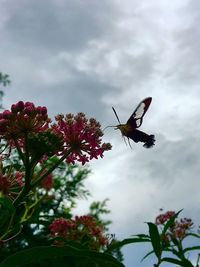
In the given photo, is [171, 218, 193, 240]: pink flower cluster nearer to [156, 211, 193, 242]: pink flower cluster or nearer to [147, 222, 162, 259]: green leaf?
[156, 211, 193, 242]: pink flower cluster

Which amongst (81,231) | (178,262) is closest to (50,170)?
(178,262)

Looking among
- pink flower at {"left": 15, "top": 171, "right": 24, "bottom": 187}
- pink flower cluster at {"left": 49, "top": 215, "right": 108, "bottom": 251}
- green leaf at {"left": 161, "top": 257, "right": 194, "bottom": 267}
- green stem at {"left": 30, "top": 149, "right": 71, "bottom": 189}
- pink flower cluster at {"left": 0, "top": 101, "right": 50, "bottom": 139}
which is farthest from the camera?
pink flower cluster at {"left": 49, "top": 215, "right": 108, "bottom": 251}

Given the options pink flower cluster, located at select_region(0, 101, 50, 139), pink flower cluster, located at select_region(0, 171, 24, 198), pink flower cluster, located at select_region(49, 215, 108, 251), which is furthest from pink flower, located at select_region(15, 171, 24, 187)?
pink flower cluster, located at select_region(49, 215, 108, 251)

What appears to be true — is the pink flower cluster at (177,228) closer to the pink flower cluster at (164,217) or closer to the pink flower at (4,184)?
the pink flower cluster at (164,217)

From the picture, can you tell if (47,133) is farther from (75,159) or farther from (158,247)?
(158,247)

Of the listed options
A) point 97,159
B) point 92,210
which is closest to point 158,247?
point 97,159

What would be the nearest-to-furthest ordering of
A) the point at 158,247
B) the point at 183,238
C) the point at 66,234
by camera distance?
the point at 158,247 → the point at 66,234 → the point at 183,238

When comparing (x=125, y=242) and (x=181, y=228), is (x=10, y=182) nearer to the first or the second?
(x=125, y=242)

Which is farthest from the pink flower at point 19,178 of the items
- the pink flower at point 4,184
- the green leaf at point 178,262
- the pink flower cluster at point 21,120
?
the green leaf at point 178,262
